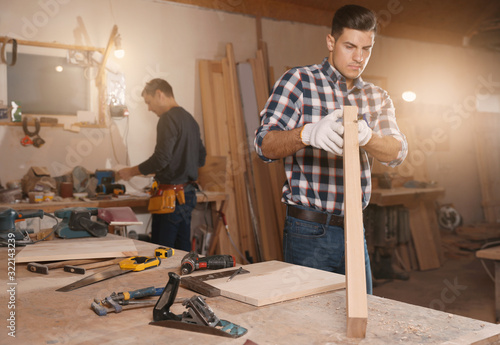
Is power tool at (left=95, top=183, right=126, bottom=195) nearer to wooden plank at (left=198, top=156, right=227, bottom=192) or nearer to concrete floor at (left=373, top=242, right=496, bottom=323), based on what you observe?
wooden plank at (left=198, top=156, right=227, bottom=192)

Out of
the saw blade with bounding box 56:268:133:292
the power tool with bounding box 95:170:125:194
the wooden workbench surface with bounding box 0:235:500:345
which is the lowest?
the wooden workbench surface with bounding box 0:235:500:345

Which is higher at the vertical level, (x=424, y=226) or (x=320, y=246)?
(x=320, y=246)

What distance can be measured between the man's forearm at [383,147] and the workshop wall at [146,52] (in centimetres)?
349

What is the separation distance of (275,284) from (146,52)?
4.12 m

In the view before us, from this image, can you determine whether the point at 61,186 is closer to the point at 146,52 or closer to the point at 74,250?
the point at 146,52

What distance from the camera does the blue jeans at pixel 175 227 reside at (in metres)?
3.82

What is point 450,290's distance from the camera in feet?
15.7

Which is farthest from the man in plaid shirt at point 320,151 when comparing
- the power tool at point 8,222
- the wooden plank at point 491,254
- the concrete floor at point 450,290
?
the concrete floor at point 450,290

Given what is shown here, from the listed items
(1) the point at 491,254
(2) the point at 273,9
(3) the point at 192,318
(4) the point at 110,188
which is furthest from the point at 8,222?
(2) the point at 273,9

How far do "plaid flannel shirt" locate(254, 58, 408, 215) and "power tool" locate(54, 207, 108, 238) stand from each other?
33.2 inches

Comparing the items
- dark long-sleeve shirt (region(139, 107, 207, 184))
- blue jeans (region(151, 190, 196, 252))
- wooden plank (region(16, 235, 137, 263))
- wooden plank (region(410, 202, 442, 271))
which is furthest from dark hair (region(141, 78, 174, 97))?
wooden plank (region(410, 202, 442, 271))

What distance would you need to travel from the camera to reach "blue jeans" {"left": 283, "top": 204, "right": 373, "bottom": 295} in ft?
6.42

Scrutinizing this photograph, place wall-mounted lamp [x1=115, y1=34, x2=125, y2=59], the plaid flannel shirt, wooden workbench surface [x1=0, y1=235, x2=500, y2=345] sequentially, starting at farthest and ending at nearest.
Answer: wall-mounted lamp [x1=115, y1=34, x2=125, y2=59]
the plaid flannel shirt
wooden workbench surface [x1=0, y1=235, x2=500, y2=345]

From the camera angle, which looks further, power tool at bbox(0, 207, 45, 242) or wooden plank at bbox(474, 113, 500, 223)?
wooden plank at bbox(474, 113, 500, 223)
